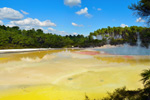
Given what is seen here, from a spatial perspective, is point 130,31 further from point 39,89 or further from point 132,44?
point 39,89

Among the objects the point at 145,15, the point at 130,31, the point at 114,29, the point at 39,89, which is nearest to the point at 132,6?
the point at 145,15

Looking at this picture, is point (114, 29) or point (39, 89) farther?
point (114, 29)

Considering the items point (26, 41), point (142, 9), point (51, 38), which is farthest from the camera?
point (51, 38)

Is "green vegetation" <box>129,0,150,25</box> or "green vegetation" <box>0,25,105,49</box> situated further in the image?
"green vegetation" <box>0,25,105,49</box>

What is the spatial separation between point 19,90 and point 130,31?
73075mm

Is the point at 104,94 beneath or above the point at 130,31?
beneath

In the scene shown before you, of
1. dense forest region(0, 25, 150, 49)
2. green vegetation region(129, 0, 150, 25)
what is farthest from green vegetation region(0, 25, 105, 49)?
green vegetation region(129, 0, 150, 25)

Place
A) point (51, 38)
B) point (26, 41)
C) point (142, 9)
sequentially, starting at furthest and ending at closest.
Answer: point (51, 38)
point (26, 41)
point (142, 9)

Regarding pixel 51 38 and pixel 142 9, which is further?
pixel 51 38

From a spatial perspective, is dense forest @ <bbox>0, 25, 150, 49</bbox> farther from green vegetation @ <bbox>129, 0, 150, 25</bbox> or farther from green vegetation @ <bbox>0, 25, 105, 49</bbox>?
green vegetation @ <bbox>129, 0, 150, 25</bbox>

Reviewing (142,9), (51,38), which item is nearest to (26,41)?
(51,38)

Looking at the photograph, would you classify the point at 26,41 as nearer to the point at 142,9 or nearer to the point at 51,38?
the point at 51,38

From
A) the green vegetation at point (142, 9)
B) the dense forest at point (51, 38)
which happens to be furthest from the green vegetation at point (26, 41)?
the green vegetation at point (142, 9)

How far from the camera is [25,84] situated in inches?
323
